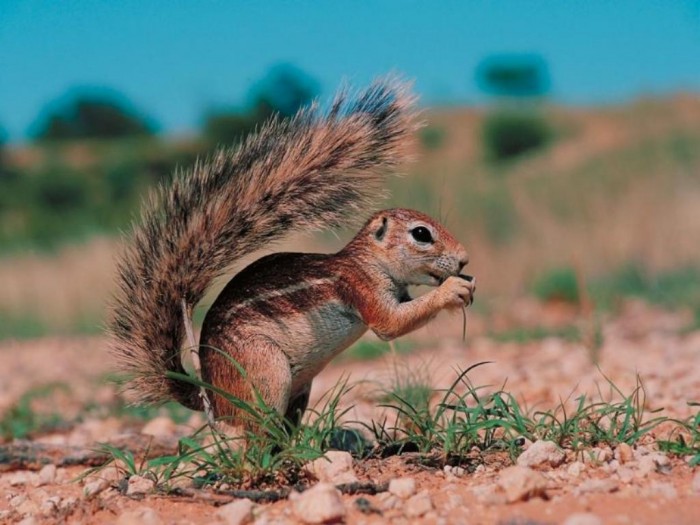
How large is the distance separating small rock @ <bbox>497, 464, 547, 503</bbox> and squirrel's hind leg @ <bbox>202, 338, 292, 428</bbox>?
3.15ft

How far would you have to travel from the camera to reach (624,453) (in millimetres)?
3158

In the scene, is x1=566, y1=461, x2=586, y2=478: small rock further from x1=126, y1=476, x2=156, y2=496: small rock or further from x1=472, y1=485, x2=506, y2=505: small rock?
x1=126, y1=476, x2=156, y2=496: small rock

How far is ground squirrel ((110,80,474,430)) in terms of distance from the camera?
11.2 ft

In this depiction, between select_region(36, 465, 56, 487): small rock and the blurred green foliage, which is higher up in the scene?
the blurred green foliage

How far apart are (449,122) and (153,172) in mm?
17361

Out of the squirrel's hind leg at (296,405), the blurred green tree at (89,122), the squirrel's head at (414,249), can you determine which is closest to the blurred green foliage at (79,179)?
the blurred green tree at (89,122)

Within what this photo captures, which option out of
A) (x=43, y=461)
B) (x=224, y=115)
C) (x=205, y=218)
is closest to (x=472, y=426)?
(x=205, y=218)

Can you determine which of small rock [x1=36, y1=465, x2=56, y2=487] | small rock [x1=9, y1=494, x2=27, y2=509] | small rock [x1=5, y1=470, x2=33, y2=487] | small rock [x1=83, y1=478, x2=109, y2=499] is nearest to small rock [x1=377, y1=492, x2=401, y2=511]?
small rock [x1=83, y1=478, x2=109, y2=499]

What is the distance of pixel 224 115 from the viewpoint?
44.6 meters

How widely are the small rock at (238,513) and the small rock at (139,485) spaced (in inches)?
19.2

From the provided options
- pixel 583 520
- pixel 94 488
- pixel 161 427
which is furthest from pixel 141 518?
pixel 161 427

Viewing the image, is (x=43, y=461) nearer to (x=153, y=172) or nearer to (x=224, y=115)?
(x=153, y=172)

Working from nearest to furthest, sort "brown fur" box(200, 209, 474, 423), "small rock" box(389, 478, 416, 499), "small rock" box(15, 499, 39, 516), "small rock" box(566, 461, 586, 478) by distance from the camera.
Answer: "small rock" box(389, 478, 416, 499)
"small rock" box(566, 461, 586, 478)
"small rock" box(15, 499, 39, 516)
"brown fur" box(200, 209, 474, 423)

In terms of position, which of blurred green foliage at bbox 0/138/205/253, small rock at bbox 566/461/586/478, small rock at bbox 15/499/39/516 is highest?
blurred green foliage at bbox 0/138/205/253
